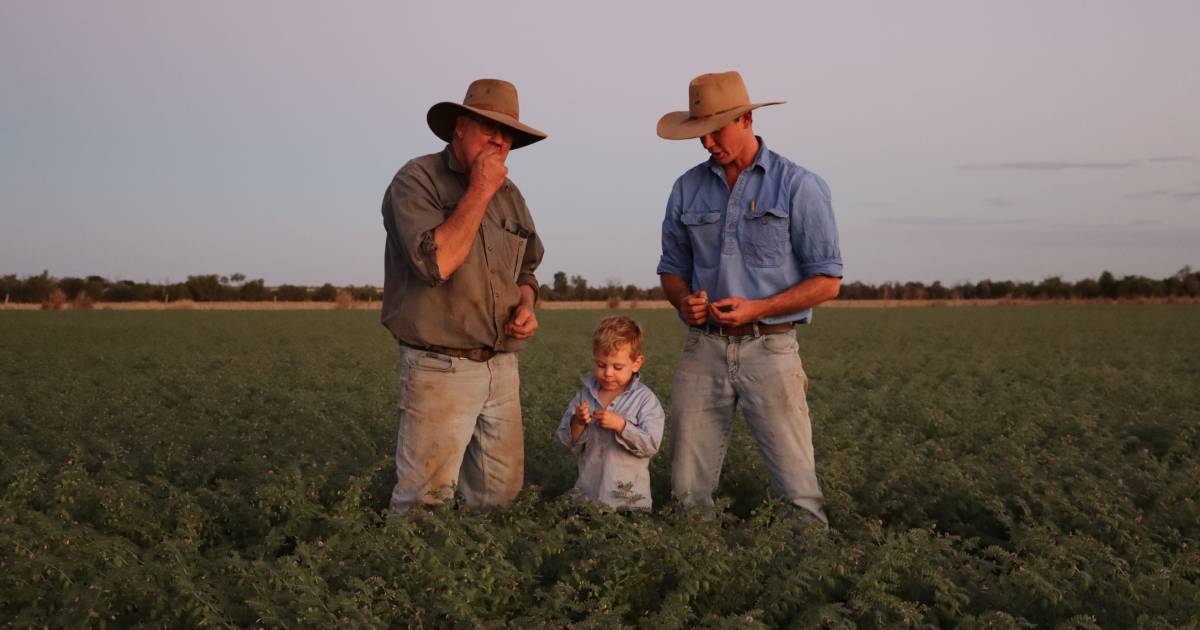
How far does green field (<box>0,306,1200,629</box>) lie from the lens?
4000 mm

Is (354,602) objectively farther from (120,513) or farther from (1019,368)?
(1019,368)

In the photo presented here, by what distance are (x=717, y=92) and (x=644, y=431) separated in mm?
1784

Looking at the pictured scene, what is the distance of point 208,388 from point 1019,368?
14.3 meters

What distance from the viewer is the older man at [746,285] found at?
4.60 m

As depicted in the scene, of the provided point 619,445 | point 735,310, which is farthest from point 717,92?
point 619,445

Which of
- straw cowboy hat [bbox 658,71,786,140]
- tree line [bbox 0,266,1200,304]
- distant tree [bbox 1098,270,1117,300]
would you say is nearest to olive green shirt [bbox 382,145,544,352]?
straw cowboy hat [bbox 658,71,786,140]

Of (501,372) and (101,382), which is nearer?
(501,372)

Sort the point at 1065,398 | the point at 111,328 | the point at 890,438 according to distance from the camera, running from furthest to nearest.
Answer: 1. the point at 111,328
2. the point at 1065,398
3. the point at 890,438

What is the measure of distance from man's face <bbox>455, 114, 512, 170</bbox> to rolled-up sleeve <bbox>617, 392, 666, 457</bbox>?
1.53 m

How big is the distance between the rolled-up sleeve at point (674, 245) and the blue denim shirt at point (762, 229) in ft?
0.35

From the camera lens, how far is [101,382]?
564 inches

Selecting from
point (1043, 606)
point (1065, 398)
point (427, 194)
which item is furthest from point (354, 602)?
point (1065, 398)

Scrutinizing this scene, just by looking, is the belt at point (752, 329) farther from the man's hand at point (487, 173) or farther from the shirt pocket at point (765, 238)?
the man's hand at point (487, 173)

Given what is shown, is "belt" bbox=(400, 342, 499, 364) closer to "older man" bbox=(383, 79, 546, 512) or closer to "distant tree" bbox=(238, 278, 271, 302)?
"older man" bbox=(383, 79, 546, 512)
